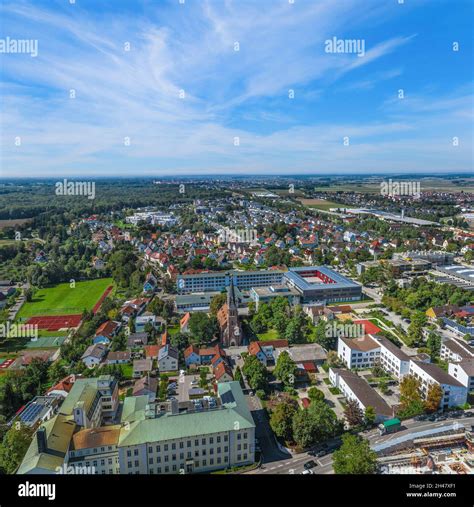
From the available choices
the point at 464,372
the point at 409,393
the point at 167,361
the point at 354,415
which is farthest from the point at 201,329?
the point at 464,372

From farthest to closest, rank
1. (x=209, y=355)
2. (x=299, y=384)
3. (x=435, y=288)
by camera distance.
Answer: (x=435, y=288) → (x=209, y=355) → (x=299, y=384)

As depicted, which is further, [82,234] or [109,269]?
[82,234]

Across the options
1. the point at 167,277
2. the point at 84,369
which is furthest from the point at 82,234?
the point at 84,369

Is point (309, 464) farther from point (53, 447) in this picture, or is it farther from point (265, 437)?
point (53, 447)

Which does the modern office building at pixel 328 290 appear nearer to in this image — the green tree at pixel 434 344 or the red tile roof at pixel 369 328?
the red tile roof at pixel 369 328

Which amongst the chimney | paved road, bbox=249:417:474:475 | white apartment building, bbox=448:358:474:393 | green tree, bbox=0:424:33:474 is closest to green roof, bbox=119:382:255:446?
paved road, bbox=249:417:474:475

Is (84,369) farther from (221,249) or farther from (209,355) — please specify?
(221,249)
